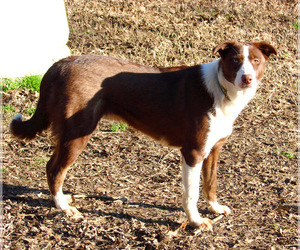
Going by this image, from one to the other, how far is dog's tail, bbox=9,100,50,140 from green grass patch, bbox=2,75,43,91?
196cm

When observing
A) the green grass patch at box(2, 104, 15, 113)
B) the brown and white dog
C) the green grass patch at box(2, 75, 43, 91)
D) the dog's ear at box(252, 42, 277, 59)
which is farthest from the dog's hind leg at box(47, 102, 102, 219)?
the green grass patch at box(2, 75, 43, 91)

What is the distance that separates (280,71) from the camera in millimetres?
7203

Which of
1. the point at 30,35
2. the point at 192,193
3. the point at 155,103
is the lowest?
the point at 192,193

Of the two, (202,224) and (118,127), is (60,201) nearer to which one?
(202,224)

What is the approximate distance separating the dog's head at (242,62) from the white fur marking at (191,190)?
0.79 metres

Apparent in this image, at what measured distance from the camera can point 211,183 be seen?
4.02 meters

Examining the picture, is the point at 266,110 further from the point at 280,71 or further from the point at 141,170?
the point at 141,170

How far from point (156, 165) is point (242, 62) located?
70.8 inches

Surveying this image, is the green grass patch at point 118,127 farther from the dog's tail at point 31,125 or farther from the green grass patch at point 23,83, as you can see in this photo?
the dog's tail at point 31,125

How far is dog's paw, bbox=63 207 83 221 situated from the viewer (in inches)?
147

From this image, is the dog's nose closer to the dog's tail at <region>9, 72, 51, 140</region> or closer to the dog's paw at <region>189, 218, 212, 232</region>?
the dog's paw at <region>189, 218, 212, 232</region>

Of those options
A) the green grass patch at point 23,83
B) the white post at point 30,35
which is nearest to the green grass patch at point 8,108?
the green grass patch at point 23,83

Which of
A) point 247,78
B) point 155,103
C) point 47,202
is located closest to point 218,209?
point 155,103

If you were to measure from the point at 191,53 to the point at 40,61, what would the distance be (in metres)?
2.47
